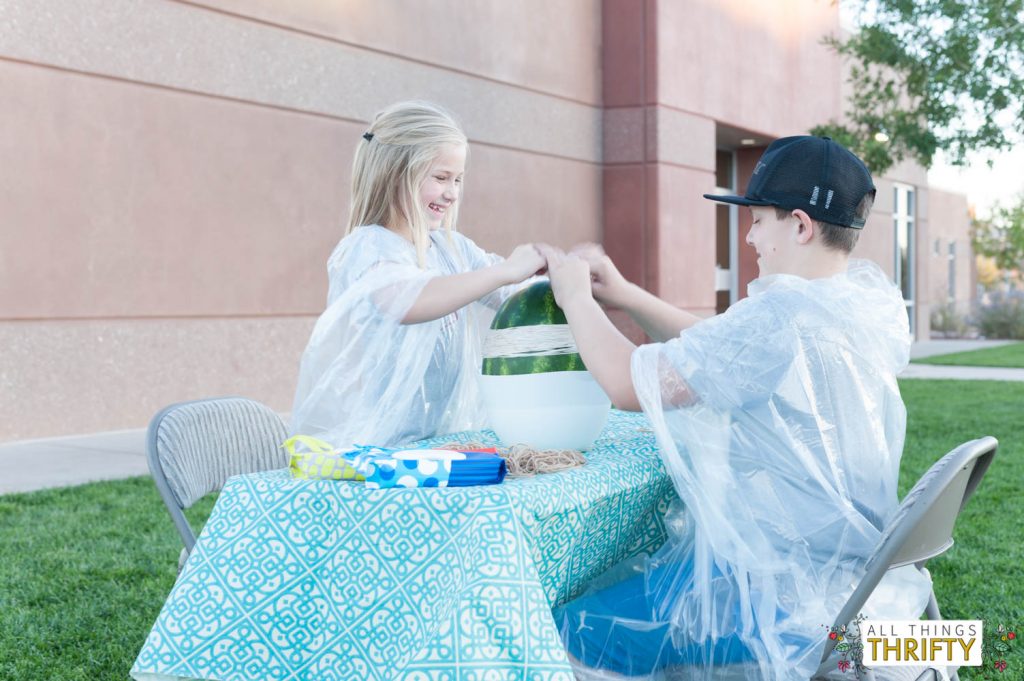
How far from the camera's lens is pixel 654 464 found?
2.46 m

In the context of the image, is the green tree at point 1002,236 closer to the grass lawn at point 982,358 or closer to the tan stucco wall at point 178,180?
the grass lawn at point 982,358

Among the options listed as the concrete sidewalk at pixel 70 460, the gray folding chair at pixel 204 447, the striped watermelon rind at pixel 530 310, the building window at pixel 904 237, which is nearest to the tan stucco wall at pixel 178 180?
the concrete sidewalk at pixel 70 460

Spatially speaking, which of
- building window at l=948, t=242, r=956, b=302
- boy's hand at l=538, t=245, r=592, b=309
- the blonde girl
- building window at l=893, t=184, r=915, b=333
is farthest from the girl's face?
building window at l=948, t=242, r=956, b=302

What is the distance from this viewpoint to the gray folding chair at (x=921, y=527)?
6.40 ft

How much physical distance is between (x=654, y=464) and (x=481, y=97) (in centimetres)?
968

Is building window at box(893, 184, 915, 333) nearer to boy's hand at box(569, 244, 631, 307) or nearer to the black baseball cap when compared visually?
boy's hand at box(569, 244, 631, 307)

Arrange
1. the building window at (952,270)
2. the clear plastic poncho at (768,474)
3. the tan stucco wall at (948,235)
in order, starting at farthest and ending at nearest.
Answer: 1. the building window at (952,270)
2. the tan stucco wall at (948,235)
3. the clear plastic poncho at (768,474)

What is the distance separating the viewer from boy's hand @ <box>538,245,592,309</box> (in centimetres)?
236

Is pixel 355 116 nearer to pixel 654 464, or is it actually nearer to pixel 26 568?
pixel 26 568

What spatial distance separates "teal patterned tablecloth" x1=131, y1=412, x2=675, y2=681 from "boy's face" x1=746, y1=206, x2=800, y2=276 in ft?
2.17

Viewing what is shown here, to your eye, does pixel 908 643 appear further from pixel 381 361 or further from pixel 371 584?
pixel 381 361

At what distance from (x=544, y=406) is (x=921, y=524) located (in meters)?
0.79

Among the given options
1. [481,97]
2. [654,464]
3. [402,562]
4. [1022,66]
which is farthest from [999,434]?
[402,562]

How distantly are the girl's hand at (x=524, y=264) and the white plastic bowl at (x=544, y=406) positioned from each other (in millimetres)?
346
